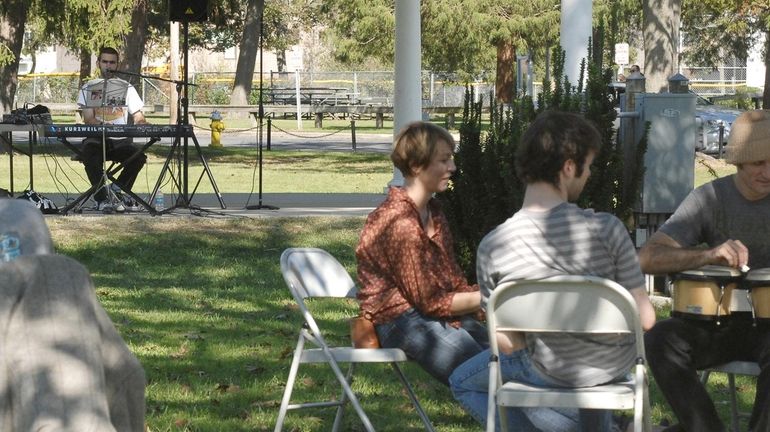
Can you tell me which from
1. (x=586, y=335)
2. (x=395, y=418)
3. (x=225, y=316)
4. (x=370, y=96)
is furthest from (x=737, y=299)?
(x=370, y=96)

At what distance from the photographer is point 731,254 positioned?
5.19 m

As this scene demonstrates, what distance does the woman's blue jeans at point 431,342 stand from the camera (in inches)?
205

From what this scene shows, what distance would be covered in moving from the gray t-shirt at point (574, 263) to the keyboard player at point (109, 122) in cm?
913

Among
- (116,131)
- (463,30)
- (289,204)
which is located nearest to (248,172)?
(289,204)

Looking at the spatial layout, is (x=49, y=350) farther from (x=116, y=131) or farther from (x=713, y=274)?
(x=116, y=131)

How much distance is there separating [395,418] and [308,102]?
38398 mm

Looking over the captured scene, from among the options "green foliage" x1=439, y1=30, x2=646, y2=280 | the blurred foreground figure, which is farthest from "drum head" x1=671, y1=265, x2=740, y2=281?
"green foliage" x1=439, y1=30, x2=646, y2=280

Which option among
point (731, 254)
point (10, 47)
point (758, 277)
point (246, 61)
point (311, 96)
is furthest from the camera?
point (311, 96)

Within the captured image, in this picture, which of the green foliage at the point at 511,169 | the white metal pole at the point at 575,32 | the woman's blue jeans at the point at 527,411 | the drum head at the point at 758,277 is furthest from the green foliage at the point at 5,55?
the drum head at the point at 758,277

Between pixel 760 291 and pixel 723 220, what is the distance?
1.85 feet

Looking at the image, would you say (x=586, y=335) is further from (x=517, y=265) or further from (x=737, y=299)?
(x=737, y=299)

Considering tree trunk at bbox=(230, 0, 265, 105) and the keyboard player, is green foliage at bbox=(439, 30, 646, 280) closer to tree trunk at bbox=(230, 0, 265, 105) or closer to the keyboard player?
the keyboard player

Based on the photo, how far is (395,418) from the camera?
652 centimetres

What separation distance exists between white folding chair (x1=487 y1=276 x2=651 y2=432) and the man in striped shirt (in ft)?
0.24
